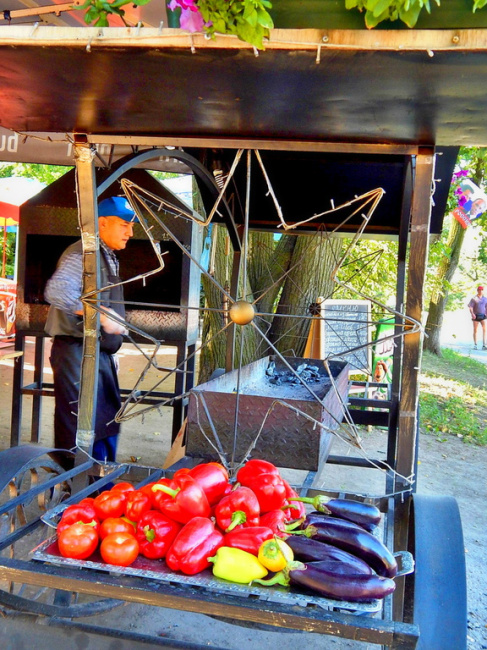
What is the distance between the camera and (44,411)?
7.54 meters

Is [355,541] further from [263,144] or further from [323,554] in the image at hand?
[263,144]

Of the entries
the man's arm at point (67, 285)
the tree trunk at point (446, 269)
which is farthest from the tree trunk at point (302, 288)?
the tree trunk at point (446, 269)

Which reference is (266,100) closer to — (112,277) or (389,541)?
(389,541)

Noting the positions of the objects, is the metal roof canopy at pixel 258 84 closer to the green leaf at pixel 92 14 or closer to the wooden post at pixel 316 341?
the green leaf at pixel 92 14

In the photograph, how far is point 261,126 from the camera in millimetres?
2078

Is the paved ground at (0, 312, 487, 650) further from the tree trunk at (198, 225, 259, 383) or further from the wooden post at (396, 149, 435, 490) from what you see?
the tree trunk at (198, 225, 259, 383)

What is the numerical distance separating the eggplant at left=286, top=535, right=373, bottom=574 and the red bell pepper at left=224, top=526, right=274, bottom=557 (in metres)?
0.07

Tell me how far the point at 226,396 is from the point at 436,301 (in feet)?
39.0

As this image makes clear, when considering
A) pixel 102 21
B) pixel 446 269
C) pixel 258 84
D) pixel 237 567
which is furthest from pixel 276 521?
pixel 446 269

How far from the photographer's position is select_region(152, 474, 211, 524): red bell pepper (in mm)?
1639

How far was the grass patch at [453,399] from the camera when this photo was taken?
7.57 m

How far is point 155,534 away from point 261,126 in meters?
1.45

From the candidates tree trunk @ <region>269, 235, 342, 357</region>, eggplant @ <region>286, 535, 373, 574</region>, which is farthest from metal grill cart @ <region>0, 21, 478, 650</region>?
tree trunk @ <region>269, 235, 342, 357</region>

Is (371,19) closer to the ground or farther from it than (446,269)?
closer to the ground
